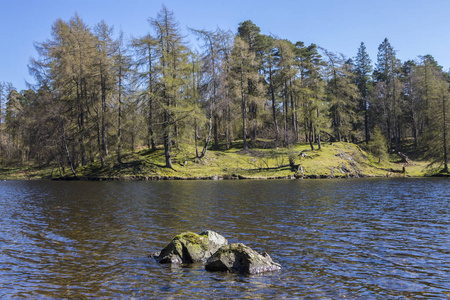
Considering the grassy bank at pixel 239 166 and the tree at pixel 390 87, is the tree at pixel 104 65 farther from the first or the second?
the tree at pixel 390 87

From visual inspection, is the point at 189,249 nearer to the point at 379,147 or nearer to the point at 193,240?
the point at 193,240

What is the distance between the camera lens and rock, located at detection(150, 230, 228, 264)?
37.5ft

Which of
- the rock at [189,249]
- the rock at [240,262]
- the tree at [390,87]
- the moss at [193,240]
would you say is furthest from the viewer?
the tree at [390,87]

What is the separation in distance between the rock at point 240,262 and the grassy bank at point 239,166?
3752 centimetres

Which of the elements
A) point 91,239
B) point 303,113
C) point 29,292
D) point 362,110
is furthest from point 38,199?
point 362,110

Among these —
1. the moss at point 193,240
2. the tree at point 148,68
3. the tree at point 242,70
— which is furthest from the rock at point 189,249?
the tree at point 242,70

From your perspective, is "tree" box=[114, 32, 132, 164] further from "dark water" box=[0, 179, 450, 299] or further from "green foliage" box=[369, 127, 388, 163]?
"green foliage" box=[369, 127, 388, 163]

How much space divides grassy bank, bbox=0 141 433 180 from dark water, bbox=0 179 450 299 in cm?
2411

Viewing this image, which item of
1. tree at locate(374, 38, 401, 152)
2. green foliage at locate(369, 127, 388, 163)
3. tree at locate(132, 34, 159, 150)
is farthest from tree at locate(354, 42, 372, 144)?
tree at locate(132, 34, 159, 150)

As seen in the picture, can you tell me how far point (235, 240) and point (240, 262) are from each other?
3566mm

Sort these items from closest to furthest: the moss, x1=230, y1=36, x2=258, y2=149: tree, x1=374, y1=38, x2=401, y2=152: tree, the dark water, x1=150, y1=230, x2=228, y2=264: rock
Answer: the dark water
x1=150, y1=230, x2=228, y2=264: rock
the moss
x1=230, y1=36, x2=258, y2=149: tree
x1=374, y1=38, x2=401, y2=152: tree

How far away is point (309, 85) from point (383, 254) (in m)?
52.4

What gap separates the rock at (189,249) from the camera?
11.4 meters

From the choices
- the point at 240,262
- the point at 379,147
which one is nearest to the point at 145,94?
the point at 240,262
